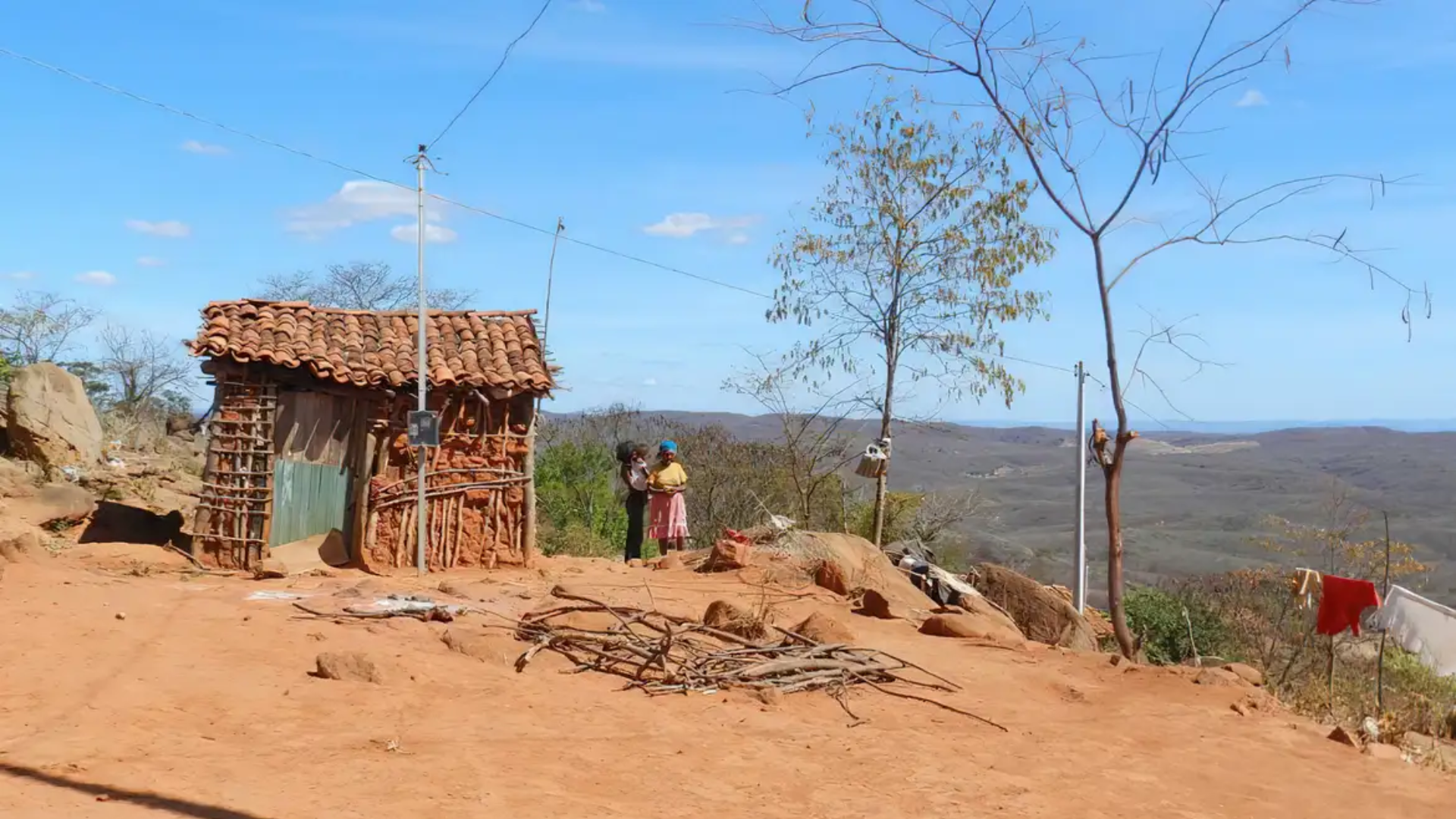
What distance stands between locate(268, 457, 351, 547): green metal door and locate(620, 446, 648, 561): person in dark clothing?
129 inches

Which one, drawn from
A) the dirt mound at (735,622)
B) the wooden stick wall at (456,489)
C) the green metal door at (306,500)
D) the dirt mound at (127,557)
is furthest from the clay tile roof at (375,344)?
the dirt mound at (735,622)

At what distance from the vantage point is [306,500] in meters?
14.0

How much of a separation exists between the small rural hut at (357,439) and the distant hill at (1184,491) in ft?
26.1

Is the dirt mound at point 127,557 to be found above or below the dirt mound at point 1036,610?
above

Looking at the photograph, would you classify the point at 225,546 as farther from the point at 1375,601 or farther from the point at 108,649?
the point at 1375,601

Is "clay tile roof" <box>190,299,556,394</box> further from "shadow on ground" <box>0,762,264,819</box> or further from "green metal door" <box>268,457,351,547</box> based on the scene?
"shadow on ground" <box>0,762,264,819</box>

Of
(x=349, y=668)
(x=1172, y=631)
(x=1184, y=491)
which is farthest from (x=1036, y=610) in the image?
(x=1184, y=491)

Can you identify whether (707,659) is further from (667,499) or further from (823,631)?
(667,499)

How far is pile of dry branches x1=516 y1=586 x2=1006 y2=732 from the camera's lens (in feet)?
28.7

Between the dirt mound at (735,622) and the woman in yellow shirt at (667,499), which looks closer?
the dirt mound at (735,622)

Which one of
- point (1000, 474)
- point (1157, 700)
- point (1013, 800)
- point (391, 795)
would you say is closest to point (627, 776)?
point (391, 795)

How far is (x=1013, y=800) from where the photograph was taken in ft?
22.2

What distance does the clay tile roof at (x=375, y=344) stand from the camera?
1379 centimetres

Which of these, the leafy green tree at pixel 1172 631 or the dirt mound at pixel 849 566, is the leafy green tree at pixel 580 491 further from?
the leafy green tree at pixel 1172 631
